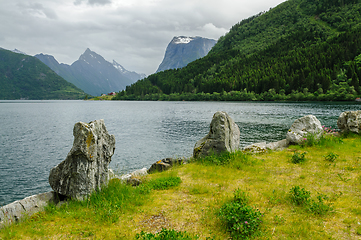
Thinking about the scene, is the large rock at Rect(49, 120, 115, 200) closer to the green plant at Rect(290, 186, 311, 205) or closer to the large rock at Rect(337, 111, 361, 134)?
the green plant at Rect(290, 186, 311, 205)

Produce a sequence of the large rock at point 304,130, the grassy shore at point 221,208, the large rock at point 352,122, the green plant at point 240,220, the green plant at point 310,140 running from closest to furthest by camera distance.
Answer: the green plant at point 240,220, the grassy shore at point 221,208, the green plant at point 310,140, the large rock at point 304,130, the large rock at point 352,122

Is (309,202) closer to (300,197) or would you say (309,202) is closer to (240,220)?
(300,197)

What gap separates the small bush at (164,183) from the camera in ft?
34.6

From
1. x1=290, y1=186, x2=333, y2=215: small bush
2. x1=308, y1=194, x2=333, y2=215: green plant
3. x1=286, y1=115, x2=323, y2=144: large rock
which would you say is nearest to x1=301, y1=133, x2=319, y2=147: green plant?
x1=286, y1=115, x2=323, y2=144: large rock

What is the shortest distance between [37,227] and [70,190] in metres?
1.92

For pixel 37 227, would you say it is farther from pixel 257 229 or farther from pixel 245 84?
pixel 245 84

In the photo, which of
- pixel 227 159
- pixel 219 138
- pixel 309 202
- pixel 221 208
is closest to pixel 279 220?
pixel 309 202

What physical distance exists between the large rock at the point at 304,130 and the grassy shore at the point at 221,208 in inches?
209

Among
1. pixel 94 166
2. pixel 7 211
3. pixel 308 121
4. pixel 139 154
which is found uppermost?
pixel 308 121

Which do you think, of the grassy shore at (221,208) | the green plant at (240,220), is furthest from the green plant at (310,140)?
the green plant at (240,220)

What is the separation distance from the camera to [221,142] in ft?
47.7

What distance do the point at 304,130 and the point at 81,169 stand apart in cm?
1754

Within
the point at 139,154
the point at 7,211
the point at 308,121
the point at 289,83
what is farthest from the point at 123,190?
the point at 289,83

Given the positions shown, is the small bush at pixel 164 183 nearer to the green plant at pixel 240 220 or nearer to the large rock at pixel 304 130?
the green plant at pixel 240 220
